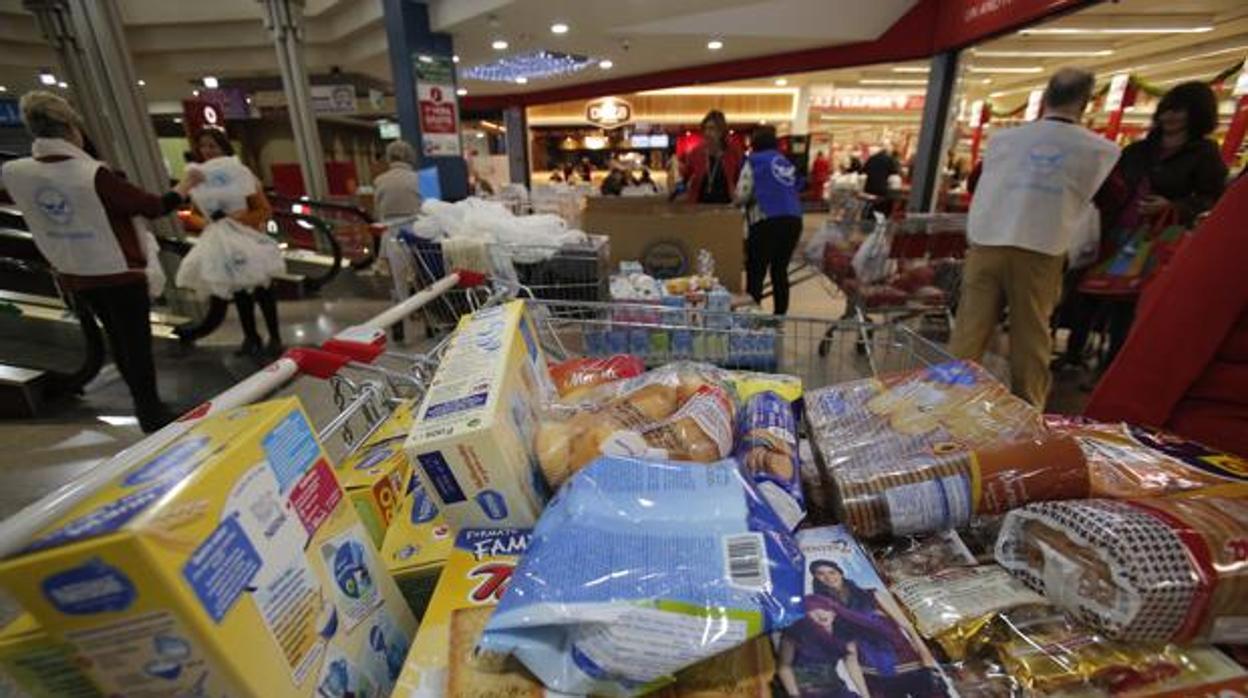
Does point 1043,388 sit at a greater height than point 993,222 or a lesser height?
lesser

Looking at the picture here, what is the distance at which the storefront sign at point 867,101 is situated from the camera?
14539mm

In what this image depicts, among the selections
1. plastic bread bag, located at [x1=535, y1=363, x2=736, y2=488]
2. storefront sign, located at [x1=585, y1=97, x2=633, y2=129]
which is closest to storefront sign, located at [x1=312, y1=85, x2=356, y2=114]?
storefront sign, located at [x1=585, y1=97, x2=633, y2=129]

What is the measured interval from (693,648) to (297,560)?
42 centimetres

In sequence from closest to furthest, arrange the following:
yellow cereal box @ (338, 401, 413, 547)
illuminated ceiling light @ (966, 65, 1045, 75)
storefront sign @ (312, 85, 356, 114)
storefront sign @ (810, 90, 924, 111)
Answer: yellow cereal box @ (338, 401, 413, 547)
illuminated ceiling light @ (966, 65, 1045, 75)
storefront sign @ (312, 85, 356, 114)
storefront sign @ (810, 90, 924, 111)

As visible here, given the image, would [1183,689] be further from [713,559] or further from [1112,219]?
[1112,219]

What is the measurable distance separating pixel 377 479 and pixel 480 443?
0.48 metres

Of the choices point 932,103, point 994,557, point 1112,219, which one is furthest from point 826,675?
point 932,103

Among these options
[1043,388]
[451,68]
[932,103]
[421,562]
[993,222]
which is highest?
[451,68]

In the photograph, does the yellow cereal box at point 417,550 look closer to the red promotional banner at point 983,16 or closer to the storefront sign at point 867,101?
the red promotional banner at point 983,16

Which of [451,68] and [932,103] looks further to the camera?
[451,68]

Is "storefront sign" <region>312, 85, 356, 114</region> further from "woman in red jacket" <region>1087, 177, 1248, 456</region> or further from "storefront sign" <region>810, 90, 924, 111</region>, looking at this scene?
"woman in red jacket" <region>1087, 177, 1248, 456</region>

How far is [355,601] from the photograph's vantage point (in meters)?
0.65

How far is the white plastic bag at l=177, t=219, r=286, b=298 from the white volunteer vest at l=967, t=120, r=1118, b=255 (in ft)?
15.0

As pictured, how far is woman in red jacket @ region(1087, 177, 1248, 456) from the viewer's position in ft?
3.02
